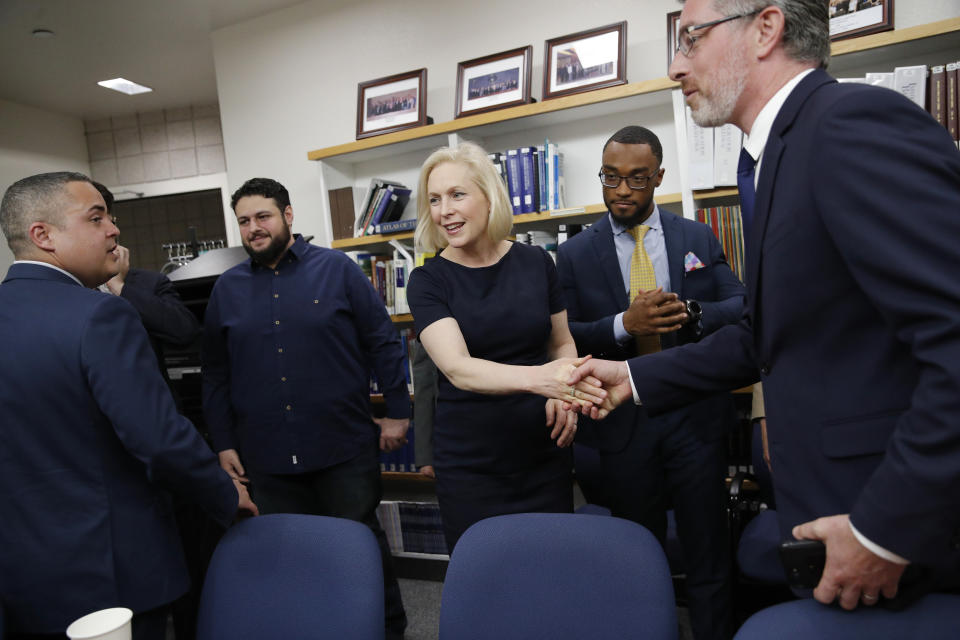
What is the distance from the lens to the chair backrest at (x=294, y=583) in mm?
1313

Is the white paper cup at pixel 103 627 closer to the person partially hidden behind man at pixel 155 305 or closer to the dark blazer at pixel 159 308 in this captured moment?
the person partially hidden behind man at pixel 155 305

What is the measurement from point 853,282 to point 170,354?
9.85 ft

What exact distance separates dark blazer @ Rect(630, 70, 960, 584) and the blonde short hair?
92cm

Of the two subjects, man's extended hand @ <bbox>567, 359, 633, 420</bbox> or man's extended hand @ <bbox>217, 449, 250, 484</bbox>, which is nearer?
man's extended hand @ <bbox>567, 359, 633, 420</bbox>

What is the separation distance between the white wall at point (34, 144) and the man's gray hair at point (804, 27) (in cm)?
642

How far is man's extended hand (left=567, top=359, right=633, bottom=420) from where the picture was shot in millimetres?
1582

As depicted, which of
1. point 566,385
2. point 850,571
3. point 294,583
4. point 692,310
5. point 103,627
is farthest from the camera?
point 692,310

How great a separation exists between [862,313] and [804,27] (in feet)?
1.72

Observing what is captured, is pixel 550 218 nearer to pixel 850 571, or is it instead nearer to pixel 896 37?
pixel 896 37

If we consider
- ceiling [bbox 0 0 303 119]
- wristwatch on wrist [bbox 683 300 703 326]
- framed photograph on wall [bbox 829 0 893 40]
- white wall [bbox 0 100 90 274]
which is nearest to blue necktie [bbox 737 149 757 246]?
wristwatch on wrist [bbox 683 300 703 326]

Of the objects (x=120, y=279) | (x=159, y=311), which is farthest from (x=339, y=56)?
(x=159, y=311)

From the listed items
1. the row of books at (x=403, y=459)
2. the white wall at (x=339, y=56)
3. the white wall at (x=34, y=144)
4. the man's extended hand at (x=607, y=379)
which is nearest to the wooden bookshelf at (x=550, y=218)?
the white wall at (x=339, y=56)

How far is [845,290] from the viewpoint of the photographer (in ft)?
3.16

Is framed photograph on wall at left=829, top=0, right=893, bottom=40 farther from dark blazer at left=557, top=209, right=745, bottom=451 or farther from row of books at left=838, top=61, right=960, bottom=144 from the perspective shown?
dark blazer at left=557, top=209, right=745, bottom=451
